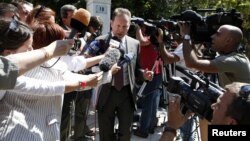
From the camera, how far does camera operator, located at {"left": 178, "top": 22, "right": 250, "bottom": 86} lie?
3682 mm

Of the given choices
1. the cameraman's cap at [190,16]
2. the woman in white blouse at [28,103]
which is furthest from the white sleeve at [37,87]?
the cameraman's cap at [190,16]

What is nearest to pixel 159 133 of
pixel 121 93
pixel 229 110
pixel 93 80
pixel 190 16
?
pixel 121 93

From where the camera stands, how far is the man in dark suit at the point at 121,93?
418cm

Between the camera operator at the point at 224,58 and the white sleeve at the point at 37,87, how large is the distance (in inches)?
67.0

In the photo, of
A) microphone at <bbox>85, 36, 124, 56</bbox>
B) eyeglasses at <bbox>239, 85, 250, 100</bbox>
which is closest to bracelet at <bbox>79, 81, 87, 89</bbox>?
eyeglasses at <bbox>239, 85, 250, 100</bbox>

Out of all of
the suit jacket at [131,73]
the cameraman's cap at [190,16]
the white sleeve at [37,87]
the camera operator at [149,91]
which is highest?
the cameraman's cap at [190,16]

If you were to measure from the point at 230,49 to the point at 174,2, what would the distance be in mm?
12414

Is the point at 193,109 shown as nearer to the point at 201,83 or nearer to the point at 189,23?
the point at 201,83

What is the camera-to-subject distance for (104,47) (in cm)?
406

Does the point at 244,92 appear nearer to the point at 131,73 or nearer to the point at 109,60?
the point at 109,60

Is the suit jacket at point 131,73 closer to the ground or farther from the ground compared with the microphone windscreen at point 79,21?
closer to the ground

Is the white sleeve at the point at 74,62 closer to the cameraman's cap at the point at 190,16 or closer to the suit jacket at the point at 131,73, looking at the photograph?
the suit jacket at the point at 131,73

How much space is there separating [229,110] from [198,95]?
0.93ft

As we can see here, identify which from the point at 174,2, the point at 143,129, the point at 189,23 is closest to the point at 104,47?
the point at 189,23
